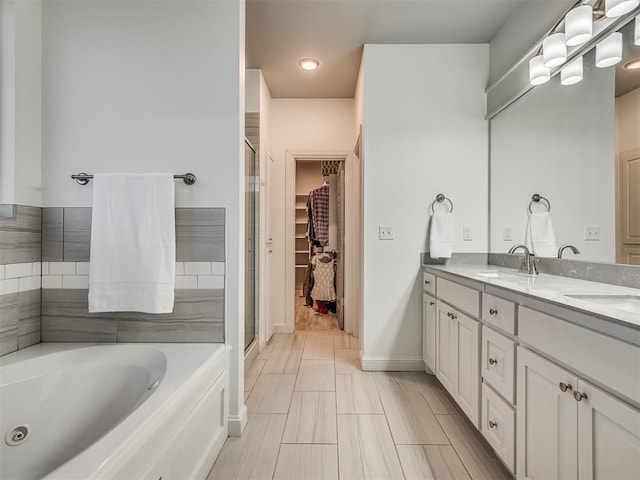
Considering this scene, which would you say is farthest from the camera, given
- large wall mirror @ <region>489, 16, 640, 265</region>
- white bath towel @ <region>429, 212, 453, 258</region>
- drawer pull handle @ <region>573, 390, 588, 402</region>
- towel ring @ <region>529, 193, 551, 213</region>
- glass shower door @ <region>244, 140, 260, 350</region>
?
glass shower door @ <region>244, 140, 260, 350</region>

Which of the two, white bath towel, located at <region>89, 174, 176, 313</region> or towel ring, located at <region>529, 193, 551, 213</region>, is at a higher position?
towel ring, located at <region>529, 193, 551, 213</region>

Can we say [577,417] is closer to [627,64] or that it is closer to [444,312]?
[444,312]

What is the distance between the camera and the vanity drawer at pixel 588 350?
789 mm

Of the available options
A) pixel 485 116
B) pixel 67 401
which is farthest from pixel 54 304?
pixel 485 116

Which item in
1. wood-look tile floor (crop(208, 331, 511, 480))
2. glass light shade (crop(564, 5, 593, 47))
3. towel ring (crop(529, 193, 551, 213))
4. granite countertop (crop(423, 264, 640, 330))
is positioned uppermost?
glass light shade (crop(564, 5, 593, 47))

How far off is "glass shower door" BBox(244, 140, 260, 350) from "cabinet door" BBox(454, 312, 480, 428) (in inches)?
61.8

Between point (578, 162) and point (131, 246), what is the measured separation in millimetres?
2372

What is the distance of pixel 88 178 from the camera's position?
171 cm

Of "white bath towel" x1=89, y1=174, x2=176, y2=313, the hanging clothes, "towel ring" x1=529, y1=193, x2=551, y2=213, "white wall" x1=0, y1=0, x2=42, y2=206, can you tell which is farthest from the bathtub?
the hanging clothes

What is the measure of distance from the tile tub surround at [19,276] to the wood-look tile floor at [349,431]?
1152 millimetres

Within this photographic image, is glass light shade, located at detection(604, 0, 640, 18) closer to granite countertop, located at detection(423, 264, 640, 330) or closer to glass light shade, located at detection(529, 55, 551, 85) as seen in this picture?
glass light shade, located at detection(529, 55, 551, 85)

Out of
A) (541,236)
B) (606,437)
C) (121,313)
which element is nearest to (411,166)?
(541,236)

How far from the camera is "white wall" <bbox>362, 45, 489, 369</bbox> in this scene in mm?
2576

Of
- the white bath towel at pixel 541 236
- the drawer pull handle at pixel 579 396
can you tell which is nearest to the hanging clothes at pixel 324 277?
the white bath towel at pixel 541 236
